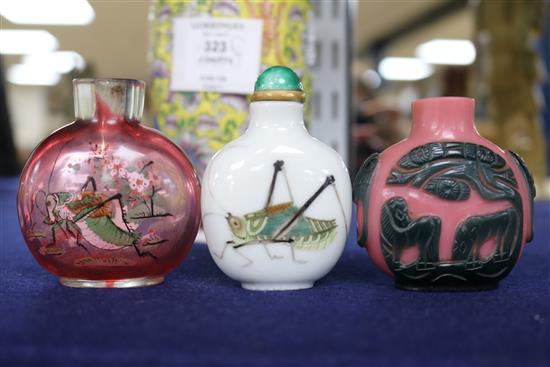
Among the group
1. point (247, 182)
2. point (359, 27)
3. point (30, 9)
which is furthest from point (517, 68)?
point (359, 27)

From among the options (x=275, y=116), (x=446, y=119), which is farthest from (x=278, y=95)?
(x=446, y=119)

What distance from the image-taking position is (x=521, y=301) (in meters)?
0.50

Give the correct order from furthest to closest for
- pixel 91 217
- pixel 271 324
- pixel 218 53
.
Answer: pixel 218 53, pixel 91 217, pixel 271 324

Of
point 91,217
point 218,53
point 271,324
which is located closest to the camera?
point 271,324

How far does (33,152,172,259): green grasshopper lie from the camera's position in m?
0.52

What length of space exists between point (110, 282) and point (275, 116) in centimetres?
18

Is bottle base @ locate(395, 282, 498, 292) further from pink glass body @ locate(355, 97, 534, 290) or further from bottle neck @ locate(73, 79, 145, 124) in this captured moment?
bottle neck @ locate(73, 79, 145, 124)

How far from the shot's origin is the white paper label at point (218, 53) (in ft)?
2.43

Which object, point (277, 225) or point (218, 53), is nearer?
point (277, 225)

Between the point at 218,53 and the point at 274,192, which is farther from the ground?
the point at 218,53

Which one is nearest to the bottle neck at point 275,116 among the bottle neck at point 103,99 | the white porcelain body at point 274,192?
the white porcelain body at point 274,192
